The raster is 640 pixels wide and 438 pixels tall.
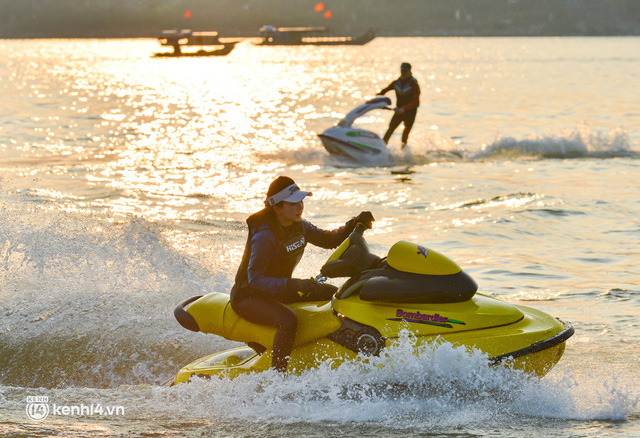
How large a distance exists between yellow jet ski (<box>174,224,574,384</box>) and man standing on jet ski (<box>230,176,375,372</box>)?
0.12 metres

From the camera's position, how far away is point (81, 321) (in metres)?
7.51

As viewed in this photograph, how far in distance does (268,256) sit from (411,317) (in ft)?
3.26

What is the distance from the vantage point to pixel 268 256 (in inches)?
204

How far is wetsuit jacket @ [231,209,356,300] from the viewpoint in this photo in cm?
513

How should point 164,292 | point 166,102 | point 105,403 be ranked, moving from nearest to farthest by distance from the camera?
point 105,403, point 164,292, point 166,102

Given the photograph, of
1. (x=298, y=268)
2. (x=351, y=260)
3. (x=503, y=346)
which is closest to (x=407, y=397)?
(x=503, y=346)

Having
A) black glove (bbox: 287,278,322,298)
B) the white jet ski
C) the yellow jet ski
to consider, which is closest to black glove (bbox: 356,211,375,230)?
the yellow jet ski

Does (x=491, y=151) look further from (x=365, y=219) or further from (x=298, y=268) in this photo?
(x=365, y=219)

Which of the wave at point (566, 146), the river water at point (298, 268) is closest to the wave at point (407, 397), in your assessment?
the river water at point (298, 268)

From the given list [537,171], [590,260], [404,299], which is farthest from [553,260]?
[537,171]

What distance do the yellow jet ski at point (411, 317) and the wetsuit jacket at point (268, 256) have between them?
29 cm

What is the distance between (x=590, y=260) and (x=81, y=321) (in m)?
5.87

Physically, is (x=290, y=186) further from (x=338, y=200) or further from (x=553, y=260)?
(x=338, y=200)

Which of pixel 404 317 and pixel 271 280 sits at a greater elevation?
pixel 271 280
